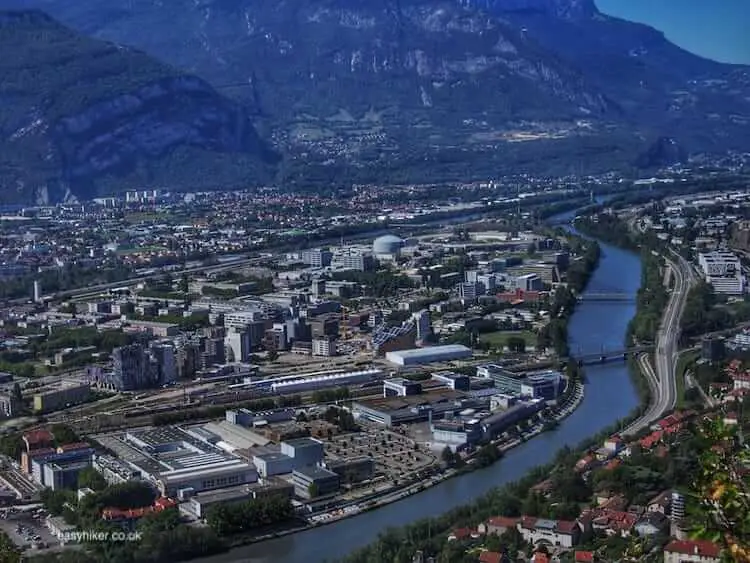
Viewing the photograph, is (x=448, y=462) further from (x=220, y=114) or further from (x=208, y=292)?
(x=220, y=114)

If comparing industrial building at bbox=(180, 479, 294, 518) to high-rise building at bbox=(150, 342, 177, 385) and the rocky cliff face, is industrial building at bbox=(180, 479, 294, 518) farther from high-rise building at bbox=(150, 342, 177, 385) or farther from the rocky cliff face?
the rocky cliff face

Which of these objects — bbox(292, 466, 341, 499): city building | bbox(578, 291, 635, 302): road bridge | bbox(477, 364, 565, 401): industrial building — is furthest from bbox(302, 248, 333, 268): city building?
bbox(292, 466, 341, 499): city building

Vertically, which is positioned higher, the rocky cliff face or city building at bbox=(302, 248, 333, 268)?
the rocky cliff face

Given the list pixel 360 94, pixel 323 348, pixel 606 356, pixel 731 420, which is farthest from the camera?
pixel 360 94

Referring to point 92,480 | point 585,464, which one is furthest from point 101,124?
point 585,464

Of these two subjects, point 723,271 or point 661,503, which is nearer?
point 661,503

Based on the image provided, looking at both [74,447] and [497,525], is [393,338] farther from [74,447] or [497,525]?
[497,525]

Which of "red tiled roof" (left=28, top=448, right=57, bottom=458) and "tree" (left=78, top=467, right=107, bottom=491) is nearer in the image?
"tree" (left=78, top=467, right=107, bottom=491)
